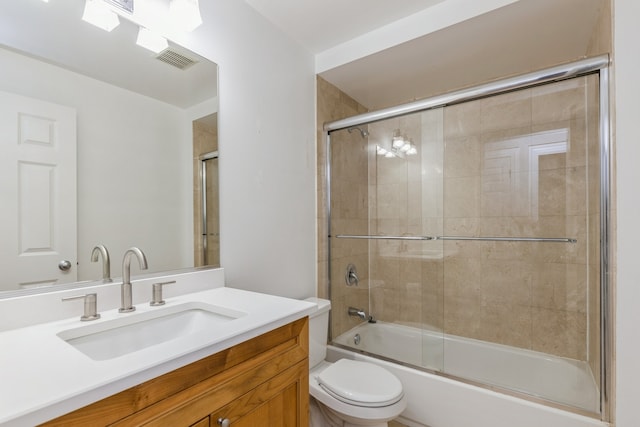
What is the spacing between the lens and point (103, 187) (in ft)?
3.68

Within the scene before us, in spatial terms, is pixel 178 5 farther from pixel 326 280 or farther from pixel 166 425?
pixel 326 280

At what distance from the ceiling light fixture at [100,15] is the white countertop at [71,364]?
3.46 ft

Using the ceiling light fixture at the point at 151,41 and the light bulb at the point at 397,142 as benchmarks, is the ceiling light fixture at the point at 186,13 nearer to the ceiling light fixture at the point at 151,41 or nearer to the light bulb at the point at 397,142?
the ceiling light fixture at the point at 151,41

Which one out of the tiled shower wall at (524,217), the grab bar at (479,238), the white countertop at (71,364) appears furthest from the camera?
the grab bar at (479,238)

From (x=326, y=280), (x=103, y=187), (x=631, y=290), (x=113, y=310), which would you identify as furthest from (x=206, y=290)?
(x=631, y=290)

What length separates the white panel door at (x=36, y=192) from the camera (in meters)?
0.92

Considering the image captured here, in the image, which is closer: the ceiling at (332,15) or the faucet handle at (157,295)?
the faucet handle at (157,295)

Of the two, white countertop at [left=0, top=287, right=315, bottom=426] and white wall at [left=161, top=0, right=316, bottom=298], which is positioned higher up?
white wall at [left=161, top=0, right=316, bottom=298]

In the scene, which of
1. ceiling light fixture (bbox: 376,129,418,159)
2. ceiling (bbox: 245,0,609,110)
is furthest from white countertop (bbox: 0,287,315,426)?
ceiling (bbox: 245,0,609,110)

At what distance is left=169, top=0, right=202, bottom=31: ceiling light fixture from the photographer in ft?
4.23

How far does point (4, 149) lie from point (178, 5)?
0.86 metres

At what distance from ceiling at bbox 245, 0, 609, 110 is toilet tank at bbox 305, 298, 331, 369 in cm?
160

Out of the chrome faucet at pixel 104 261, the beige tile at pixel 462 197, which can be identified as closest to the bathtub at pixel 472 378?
the beige tile at pixel 462 197

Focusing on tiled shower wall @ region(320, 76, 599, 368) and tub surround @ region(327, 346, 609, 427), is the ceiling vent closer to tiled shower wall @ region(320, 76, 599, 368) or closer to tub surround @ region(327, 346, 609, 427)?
tiled shower wall @ region(320, 76, 599, 368)
